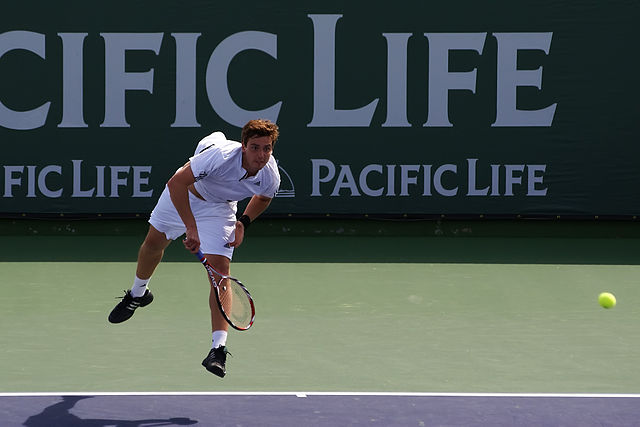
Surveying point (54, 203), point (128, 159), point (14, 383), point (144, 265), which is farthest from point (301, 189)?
point (14, 383)

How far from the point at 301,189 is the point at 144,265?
207 inches

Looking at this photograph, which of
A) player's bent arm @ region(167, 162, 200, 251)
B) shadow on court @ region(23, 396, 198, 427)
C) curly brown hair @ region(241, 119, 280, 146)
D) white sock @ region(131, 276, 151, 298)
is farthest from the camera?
white sock @ region(131, 276, 151, 298)

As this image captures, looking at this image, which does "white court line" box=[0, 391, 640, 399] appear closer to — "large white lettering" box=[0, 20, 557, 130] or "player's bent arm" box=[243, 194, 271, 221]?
"player's bent arm" box=[243, 194, 271, 221]

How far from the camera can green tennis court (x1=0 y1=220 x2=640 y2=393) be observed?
21.4 ft

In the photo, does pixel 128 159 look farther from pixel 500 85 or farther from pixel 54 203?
pixel 500 85

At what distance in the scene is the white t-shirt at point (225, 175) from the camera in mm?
6254

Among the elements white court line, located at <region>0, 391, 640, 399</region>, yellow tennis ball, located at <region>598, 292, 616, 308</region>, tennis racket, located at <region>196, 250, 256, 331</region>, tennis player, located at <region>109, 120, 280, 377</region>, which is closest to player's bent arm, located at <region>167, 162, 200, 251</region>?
tennis player, located at <region>109, 120, 280, 377</region>

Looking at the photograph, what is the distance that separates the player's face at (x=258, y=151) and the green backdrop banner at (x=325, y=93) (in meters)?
6.05

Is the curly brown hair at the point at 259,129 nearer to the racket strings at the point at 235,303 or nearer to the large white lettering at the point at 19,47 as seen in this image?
the racket strings at the point at 235,303

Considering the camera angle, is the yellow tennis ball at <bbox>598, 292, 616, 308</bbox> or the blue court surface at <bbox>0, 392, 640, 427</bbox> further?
the yellow tennis ball at <bbox>598, 292, 616, 308</bbox>

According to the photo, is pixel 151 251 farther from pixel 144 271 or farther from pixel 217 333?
pixel 217 333

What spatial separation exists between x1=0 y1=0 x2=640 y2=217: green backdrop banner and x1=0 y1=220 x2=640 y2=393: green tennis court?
55cm

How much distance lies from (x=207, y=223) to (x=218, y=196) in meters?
0.17

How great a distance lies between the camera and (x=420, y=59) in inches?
484
